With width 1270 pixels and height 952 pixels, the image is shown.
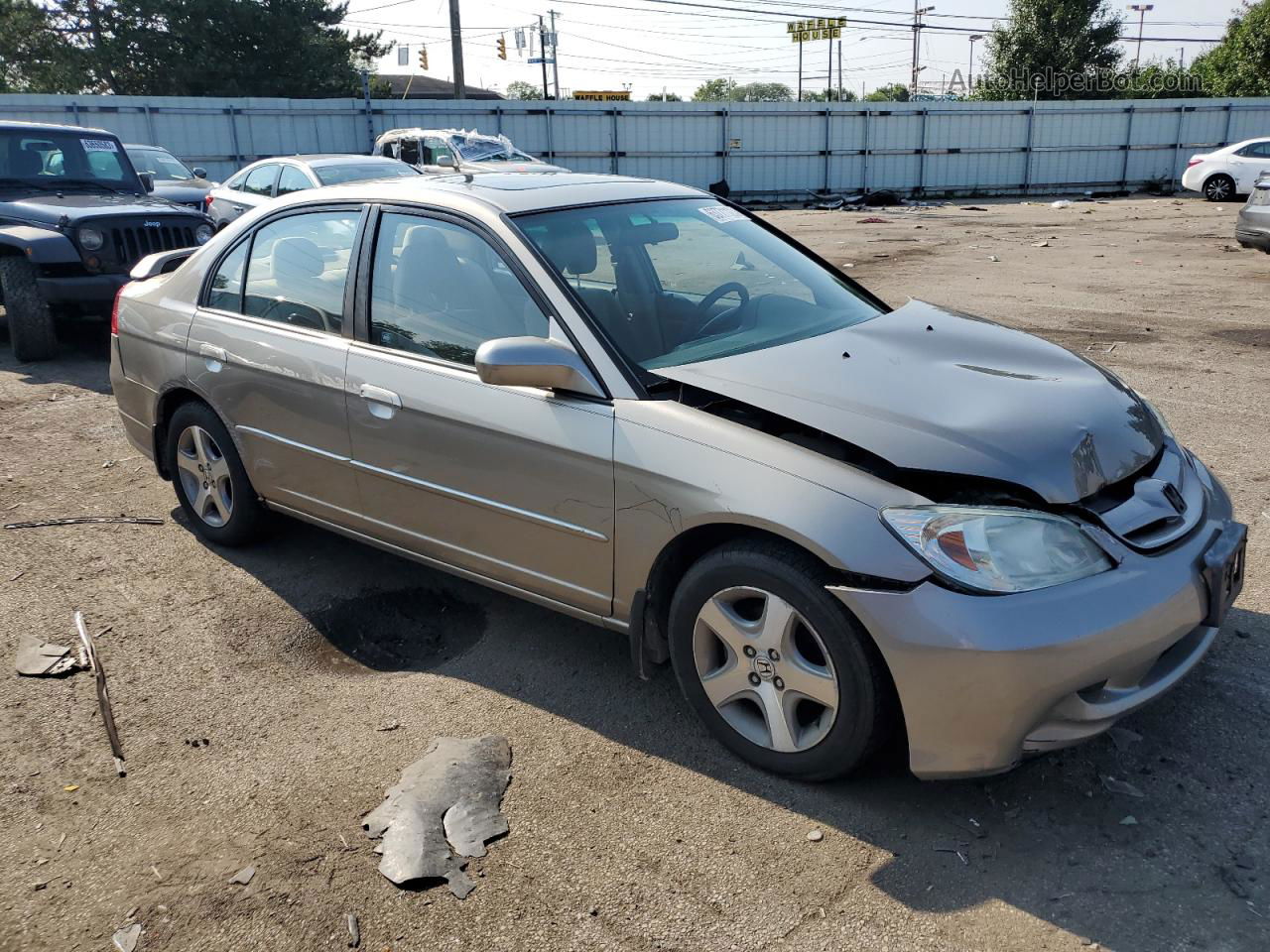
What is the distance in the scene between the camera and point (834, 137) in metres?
29.5

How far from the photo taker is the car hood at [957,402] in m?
2.78

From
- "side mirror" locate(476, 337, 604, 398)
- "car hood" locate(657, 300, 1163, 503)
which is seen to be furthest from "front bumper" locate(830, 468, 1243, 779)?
"side mirror" locate(476, 337, 604, 398)

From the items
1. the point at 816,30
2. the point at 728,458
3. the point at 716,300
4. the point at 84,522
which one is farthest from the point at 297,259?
the point at 816,30

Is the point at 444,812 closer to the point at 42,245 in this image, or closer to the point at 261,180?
the point at 42,245

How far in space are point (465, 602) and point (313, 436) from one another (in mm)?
929

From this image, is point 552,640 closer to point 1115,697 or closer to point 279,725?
point 279,725

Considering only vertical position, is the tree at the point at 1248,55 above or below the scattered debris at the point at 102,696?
above

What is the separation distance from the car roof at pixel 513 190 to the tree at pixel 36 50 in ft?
142

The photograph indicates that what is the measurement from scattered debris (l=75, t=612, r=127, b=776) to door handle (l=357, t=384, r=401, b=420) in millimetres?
1364

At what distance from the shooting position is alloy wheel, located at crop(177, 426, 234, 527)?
15.5 feet

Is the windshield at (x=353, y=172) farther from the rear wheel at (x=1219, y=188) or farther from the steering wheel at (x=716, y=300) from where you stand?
the rear wheel at (x=1219, y=188)

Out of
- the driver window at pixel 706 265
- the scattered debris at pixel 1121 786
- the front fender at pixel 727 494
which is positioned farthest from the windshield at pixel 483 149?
the scattered debris at pixel 1121 786

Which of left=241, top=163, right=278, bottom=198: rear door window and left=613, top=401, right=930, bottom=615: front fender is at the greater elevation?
left=241, top=163, right=278, bottom=198: rear door window

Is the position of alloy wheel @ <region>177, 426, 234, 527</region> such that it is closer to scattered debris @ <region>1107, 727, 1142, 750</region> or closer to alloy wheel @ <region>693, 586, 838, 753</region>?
alloy wheel @ <region>693, 586, 838, 753</region>
